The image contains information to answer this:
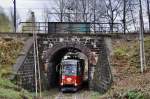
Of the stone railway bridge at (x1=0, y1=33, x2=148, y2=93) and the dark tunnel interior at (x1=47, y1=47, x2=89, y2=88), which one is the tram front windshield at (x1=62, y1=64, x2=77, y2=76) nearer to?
the stone railway bridge at (x1=0, y1=33, x2=148, y2=93)

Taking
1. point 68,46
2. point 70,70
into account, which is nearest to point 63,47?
point 68,46

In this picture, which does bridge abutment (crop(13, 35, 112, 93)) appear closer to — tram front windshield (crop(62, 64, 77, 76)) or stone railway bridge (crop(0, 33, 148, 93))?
stone railway bridge (crop(0, 33, 148, 93))

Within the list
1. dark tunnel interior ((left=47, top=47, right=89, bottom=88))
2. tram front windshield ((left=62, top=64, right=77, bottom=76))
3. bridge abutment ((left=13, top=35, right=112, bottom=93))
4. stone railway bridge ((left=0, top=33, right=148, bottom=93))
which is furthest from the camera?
dark tunnel interior ((left=47, top=47, right=89, bottom=88))

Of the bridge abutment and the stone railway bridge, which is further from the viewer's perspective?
the bridge abutment

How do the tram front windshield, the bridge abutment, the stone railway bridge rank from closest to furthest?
the stone railway bridge < the bridge abutment < the tram front windshield

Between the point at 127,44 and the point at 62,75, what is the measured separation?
573cm

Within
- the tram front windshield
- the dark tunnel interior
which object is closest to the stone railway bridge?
Result: the dark tunnel interior

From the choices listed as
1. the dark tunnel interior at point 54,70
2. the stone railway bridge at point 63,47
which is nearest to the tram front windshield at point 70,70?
the stone railway bridge at point 63,47

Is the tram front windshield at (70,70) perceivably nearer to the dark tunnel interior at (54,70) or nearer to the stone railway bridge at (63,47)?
the stone railway bridge at (63,47)

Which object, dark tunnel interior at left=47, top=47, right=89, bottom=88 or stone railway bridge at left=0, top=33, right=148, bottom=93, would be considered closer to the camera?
stone railway bridge at left=0, top=33, right=148, bottom=93

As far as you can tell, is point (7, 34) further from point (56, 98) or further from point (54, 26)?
point (56, 98)

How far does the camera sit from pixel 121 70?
1238 inches

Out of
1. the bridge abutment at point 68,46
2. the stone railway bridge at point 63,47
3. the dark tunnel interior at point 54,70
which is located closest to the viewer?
the stone railway bridge at point 63,47

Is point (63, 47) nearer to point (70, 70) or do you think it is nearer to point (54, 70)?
point (70, 70)
